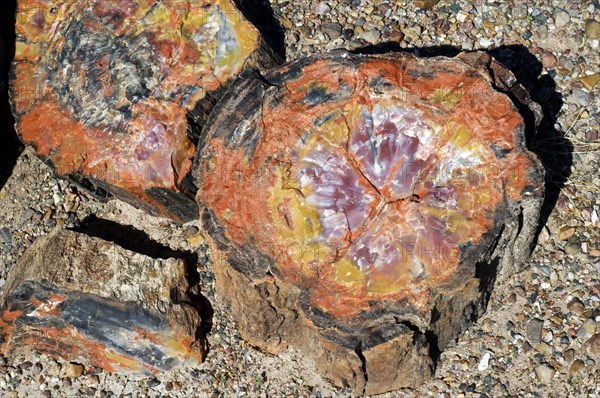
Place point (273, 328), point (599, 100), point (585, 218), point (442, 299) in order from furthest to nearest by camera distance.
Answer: point (599, 100) → point (585, 218) → point (273, 328) → point (442, 299)

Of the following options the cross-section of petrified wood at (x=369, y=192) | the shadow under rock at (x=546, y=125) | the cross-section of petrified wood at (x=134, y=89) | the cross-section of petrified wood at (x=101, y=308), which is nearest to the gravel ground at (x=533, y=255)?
the shadow under rock at (x=546, y=125)

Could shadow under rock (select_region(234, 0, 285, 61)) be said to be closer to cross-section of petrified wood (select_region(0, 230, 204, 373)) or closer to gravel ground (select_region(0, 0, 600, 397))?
gravel ground (select_region(0, 0, 600, 397))

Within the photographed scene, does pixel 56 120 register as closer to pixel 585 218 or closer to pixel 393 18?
pixel 393 18

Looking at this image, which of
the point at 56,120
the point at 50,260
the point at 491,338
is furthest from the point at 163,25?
the point at 491,338

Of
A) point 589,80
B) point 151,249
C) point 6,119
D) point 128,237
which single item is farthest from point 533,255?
point 6,119

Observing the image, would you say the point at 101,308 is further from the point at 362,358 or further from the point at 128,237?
the point at 362,358

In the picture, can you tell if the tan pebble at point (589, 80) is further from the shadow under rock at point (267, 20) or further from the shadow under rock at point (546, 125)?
the shadow under rock at point (267, 20)
